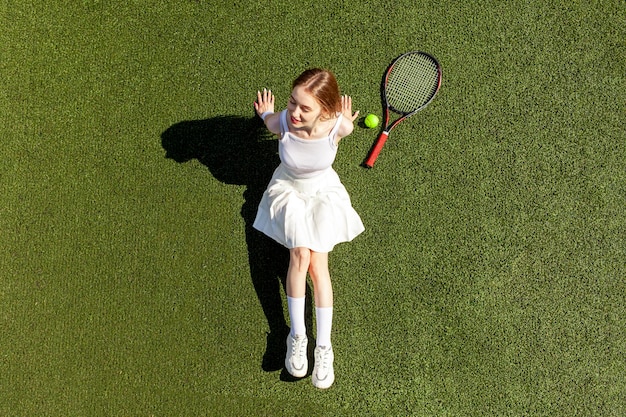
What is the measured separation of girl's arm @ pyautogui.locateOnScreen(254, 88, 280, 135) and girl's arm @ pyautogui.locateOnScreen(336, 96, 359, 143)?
467mm

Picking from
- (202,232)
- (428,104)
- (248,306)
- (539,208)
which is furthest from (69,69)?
(539,208)

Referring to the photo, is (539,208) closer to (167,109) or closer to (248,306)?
(248,306)

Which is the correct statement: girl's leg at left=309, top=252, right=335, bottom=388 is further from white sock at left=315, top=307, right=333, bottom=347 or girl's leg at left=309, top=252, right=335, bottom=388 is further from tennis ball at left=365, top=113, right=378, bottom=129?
tennis ball at left=365, top=113, right=378, bottom=129

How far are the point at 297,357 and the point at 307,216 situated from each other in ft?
3.59

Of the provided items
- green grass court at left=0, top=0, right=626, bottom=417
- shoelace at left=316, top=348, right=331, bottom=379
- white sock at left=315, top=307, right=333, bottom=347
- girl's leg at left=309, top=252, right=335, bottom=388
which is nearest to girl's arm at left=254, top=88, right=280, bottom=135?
green grass court at left=0, top=0, right=626, bottom=417

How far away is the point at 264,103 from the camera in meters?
3.45

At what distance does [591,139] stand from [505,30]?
1.13m

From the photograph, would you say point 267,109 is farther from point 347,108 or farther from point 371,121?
point 371,121

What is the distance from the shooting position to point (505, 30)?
3643mm

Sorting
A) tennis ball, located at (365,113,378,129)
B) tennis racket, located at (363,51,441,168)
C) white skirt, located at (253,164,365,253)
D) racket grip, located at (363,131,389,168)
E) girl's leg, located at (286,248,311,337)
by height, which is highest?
tennis racket, located at (363,51,441,168)

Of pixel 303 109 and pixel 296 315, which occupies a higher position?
pixel 303 109

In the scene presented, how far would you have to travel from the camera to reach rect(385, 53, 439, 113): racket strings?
3572mm

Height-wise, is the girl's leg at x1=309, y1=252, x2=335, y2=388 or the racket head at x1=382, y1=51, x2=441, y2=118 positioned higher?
the racket head at x1=382, y1=51, x2=441, y2=118

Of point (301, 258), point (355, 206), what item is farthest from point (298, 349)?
point (355, 206)
